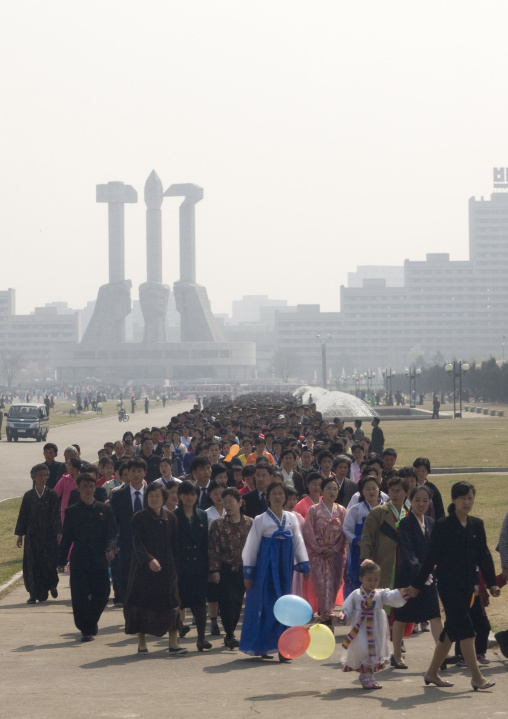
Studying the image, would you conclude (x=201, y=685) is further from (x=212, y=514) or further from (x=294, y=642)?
(x=212, y=514)

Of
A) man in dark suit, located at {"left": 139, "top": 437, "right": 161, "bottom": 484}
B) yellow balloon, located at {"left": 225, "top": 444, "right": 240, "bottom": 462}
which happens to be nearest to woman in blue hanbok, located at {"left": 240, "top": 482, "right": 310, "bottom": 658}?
man in dark suit, located at {"left": 139, "top": 437, "right": 161, "bottom": 484}

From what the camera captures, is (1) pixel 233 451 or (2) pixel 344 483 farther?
(1) pixel 233 451

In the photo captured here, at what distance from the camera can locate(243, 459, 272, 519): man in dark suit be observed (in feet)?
38.6

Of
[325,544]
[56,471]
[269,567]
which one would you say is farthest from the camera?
[56,471]

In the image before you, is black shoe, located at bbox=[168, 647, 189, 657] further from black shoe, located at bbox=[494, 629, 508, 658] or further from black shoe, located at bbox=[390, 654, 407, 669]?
black shoe, located at bbox=[494, 629, 508, 658]

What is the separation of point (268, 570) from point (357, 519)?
135 centimetres

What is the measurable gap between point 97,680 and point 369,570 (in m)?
2.14

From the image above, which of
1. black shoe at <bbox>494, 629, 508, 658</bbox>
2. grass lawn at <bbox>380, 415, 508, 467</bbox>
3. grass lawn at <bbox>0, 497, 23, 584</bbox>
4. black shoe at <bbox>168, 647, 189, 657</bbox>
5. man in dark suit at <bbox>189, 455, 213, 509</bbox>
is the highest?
man in dark suit at <bbox>189, 455, 213, 509</bbox>

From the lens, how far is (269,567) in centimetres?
1003

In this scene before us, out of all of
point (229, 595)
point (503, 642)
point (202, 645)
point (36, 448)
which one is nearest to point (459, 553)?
point (503, 642)

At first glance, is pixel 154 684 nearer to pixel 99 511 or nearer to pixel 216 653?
pixel 216 653

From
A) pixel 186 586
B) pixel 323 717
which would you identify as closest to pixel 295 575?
pixel 186 586

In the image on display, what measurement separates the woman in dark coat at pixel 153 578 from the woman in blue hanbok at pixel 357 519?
1.71 metres

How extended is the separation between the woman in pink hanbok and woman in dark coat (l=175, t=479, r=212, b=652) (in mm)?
1242
